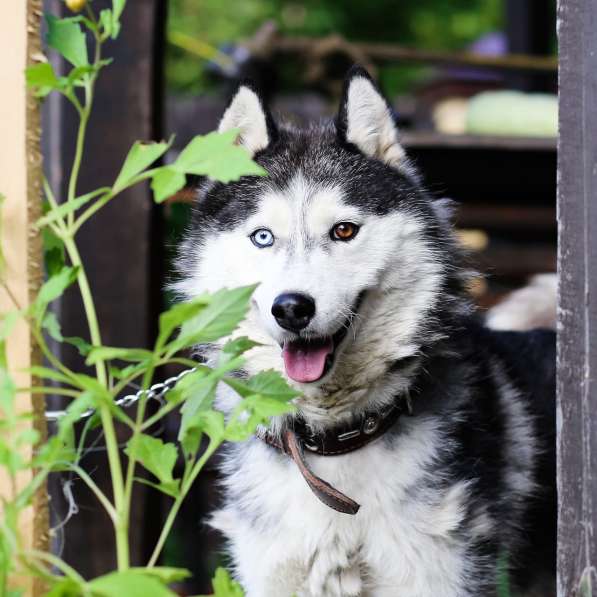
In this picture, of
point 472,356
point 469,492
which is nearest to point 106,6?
point 472,356

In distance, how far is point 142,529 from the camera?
2.97 metres

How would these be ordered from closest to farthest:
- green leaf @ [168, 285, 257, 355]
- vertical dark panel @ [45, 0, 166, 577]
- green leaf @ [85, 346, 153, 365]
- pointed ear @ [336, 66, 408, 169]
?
1. green leaf @ [85, 346, 153, 365]
2. green leaf @ [168, 285, 257, 355]
3. pointed ear @ [336, 66, 408, 169]
4. vertical dark panel @ [45, 0, 166, 577]

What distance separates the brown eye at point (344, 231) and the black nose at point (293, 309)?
293 mm

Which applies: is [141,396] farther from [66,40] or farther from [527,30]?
[527,30]

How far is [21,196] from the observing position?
5.13 ft

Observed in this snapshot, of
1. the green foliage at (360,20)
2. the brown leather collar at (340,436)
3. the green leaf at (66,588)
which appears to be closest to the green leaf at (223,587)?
the green leaf at (66,588)

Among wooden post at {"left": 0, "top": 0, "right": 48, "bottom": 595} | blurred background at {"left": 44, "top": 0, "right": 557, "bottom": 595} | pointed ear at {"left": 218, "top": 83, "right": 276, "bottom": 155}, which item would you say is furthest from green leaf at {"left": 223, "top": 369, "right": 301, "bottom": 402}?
pointed ear at {"left": 218, "top": 83, "right": 276, "bottom": 155}

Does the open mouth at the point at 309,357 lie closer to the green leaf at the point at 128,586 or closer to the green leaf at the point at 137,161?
the green leaf at the point at 137,161

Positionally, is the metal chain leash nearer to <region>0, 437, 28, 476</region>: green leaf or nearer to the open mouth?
<region>0, 437, 28, 476</region>: green leaf

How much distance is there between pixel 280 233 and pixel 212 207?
289 mm

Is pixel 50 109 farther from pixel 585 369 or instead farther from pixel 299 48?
pixel 299 48

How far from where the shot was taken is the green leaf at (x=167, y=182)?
1.36 meters

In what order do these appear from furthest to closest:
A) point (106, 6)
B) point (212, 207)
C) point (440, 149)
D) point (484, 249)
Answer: point (484, 249) < point (440, 149) < point (106, 6) < point (212, 207)

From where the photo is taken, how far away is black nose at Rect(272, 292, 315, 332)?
1.96 m
